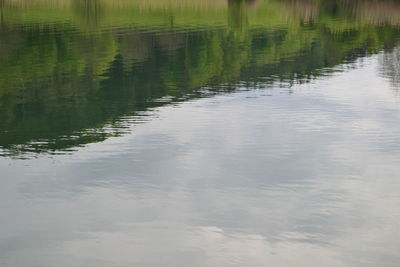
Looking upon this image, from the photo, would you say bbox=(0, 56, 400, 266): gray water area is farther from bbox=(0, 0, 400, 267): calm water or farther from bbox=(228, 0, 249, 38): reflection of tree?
bbox=(228, 0, 249, 38): reflection of tree

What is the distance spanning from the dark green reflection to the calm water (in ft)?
0.87

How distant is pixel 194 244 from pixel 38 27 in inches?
2776

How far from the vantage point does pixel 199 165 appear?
28.7m

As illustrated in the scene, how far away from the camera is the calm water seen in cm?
2105

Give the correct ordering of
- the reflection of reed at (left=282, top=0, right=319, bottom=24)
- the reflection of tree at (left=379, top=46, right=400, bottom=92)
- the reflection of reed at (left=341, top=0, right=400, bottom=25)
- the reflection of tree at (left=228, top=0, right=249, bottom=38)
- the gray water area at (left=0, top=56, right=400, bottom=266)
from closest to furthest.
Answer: the gray water area at (left=0, top=56, right=400, bottom=266), the reflection of tree at (left=379, top=46, right=400, bottom=92), the reflection of tree at (left=228, top=0, right=249, bottom=38), the reflection of reed at (left=341, top=0, right=400, bottom=25), the reflection of reed at (left=282, top=0, right=319, bottom=24)

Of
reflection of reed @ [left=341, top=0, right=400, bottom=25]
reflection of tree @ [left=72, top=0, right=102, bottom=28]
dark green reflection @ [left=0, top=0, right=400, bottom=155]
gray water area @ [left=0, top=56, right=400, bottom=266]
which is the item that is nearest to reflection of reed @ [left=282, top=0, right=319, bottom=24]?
dark green reflection @ [left=0, top=0, right=400, bottom=155]

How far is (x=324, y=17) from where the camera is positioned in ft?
350

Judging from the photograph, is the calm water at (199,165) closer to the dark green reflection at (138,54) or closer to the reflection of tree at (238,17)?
the dark green reflection at (138,54)

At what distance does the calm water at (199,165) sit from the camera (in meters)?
21.0

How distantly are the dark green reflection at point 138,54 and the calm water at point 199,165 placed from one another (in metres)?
0.26

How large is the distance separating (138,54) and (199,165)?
44.6 m

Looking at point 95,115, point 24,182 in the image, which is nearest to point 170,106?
point 95,115


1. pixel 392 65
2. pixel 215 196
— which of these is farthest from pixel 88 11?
pixel 215 196

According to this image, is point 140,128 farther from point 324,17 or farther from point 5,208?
point 324,17
